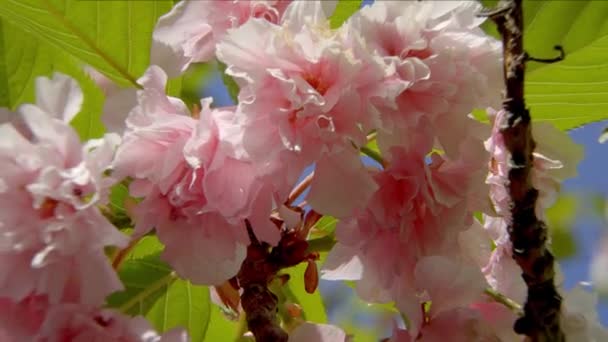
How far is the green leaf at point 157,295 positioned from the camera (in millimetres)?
1084

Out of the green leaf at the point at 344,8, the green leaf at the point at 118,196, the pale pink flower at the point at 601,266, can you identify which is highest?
the green leaf at the point at 344,8

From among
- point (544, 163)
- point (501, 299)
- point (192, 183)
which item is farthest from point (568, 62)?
point (192, 183)

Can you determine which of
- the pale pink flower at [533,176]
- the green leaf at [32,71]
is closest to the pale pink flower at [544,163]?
the pale pink flower at [533,176]

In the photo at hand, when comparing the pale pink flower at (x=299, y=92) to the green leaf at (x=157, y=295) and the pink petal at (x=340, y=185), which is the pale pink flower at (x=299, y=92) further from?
the green leaf at (x=157, y=295)

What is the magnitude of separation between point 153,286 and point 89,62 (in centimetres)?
29

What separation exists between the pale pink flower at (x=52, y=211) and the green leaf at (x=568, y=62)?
472mm

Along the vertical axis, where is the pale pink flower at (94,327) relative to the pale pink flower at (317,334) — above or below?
above

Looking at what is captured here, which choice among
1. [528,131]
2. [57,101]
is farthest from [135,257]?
[528,131]

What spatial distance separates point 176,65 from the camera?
3.21 feet

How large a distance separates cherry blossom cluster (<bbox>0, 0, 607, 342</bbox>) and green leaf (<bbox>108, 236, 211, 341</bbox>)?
178 millimetres

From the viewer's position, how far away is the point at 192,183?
86cm

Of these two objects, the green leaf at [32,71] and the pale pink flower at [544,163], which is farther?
the green leaf at [32,71]

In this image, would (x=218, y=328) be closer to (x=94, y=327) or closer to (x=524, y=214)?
(x=94, y=327)

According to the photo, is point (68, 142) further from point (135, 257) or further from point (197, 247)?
point (135, 257)
